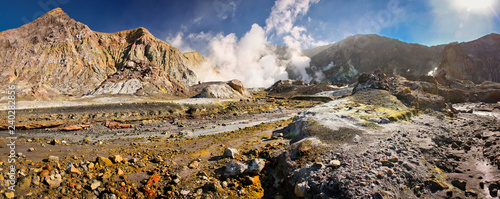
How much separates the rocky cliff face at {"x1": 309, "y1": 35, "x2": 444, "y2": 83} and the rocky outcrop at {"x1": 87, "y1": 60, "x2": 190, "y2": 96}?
102m

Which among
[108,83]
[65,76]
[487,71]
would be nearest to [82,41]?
[65,76]

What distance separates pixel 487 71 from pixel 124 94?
12287cm

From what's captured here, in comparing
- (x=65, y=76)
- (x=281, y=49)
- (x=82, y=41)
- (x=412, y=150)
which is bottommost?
(x=412, y=150)

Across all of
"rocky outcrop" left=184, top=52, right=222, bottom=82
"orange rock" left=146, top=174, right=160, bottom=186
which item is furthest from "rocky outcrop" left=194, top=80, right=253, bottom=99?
"rocky outcrop" left=184, top=52, right=222, bottom=82

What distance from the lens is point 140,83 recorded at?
45812 mm

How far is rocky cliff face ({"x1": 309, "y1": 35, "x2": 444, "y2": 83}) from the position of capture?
350 feet

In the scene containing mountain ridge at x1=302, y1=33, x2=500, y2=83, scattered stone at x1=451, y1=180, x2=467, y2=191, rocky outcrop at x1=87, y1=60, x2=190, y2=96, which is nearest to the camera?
scattered stone at x1=451, y1=180, x2=467, y2=191

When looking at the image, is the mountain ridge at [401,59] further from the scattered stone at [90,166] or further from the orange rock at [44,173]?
the orange rock at [44,173]

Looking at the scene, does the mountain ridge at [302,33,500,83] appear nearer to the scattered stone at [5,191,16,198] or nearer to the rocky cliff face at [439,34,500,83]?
the rocky cliff face at [439,34,500,83]

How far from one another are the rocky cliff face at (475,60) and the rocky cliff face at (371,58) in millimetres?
20080

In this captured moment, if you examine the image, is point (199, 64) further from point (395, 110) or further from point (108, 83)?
point (395, 110)

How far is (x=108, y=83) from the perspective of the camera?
144 feet

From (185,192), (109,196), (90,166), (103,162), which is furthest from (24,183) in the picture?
(185,192)

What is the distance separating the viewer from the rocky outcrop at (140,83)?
4259 centimetres
